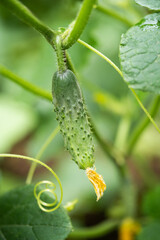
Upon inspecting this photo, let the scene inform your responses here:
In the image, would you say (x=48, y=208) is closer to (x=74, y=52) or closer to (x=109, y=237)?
(x=74, y=52)

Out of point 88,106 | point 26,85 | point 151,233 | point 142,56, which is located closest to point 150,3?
point 142,56

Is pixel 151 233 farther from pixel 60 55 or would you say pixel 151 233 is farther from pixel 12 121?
pixel 12 121

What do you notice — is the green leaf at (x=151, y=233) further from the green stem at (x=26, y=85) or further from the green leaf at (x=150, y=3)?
the green leaf at (x=150, y=3)

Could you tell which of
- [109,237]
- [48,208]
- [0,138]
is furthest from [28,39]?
[48,208]

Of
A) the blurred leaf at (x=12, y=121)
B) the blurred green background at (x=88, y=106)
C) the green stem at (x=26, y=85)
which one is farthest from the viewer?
the blurred leaf at (x=12, y=121)

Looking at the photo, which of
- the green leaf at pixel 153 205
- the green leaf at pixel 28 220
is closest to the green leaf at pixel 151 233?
the green leaf at pixel 153 205

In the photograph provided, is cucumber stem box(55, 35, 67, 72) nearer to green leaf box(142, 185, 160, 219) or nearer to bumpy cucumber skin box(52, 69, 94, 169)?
bumpy cucumber skin box(52, 69, 94, 169)
